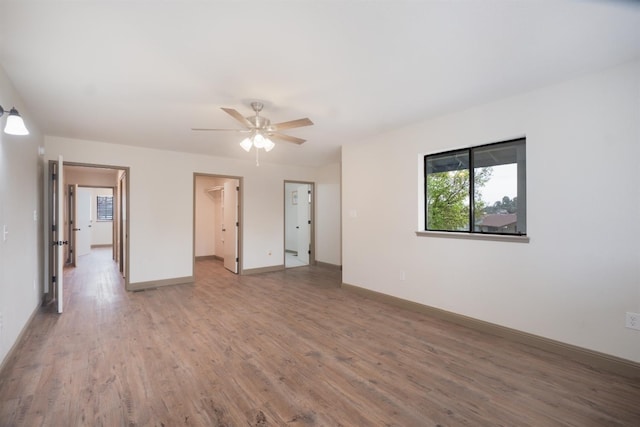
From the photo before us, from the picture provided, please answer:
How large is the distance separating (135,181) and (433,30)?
4937 mm

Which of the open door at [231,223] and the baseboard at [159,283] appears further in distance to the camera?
the open door at [231,223]

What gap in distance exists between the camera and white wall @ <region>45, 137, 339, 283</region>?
4656 millimetres

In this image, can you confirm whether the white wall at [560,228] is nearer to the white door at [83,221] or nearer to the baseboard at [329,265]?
the baseboard at [329,265]

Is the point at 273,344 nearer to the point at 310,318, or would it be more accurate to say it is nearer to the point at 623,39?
the point at 310,318

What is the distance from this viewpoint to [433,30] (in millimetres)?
1870

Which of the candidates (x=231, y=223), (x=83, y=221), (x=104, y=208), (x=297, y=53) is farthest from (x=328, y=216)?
(x=104, y=208)

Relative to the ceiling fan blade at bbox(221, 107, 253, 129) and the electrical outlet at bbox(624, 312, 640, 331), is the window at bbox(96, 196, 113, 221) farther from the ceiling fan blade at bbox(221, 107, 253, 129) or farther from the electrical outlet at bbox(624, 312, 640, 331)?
the electrical outlet at bbox(624, 312, 640, 331)

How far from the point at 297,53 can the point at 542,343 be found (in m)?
3.40

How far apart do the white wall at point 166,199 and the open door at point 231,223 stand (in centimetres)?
21

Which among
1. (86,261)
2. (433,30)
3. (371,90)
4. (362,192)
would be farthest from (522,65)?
(86,261)

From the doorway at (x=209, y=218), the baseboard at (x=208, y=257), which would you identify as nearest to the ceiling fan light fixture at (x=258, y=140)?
the doorway at (x=209, y=218)

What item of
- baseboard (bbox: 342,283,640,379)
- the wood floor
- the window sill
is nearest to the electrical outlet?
baseboard (bbox: 342,283,640,379)

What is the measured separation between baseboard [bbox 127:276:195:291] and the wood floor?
99cm

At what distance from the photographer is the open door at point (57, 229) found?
3.70 meters
